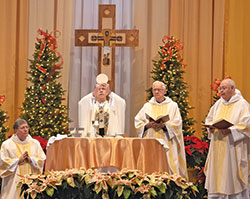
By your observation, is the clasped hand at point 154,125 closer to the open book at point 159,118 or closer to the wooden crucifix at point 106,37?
the open book at point 159,118

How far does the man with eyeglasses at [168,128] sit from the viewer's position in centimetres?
827

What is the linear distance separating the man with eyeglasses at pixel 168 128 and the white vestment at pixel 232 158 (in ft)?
1.88

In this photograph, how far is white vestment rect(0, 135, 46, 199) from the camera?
7.33 metres

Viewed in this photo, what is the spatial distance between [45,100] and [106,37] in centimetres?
176

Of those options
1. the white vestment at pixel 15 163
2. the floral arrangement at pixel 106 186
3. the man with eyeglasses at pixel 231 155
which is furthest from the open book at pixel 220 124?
the floral arrangement at pixel 106 186

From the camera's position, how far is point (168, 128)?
8.27 m

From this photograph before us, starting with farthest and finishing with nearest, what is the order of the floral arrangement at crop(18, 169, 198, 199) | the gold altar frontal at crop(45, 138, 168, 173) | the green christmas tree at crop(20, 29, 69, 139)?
the green christmas tree at crop(20, 29, 69, 139), the gold altar frontal at crop(45, 138, 168, 173), the floral arrangement at crop(18, 169, 198, 199)

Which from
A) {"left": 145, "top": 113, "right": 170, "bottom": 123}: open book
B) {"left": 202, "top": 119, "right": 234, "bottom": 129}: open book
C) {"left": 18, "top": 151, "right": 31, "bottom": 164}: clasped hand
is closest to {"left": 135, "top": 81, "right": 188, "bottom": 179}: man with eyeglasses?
{"left": 145, "top": 113, "right": 170, "bottom": 123}: open book

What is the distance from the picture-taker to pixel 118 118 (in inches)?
302

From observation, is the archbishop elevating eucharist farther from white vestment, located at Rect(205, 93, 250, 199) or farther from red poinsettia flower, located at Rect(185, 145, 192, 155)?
red poinsettia flower, located at Rect(185, 145, 192, 155)

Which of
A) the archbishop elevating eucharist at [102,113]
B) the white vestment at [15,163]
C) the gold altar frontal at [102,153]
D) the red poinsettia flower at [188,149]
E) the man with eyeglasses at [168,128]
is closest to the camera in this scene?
the gold altar frontal at [102,153]

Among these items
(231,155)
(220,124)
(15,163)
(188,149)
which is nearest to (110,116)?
(15,163)

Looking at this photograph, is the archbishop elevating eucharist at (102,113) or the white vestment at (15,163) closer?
the white vestment at (15,163)

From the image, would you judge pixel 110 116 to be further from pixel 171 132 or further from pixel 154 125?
pixel 171 132
